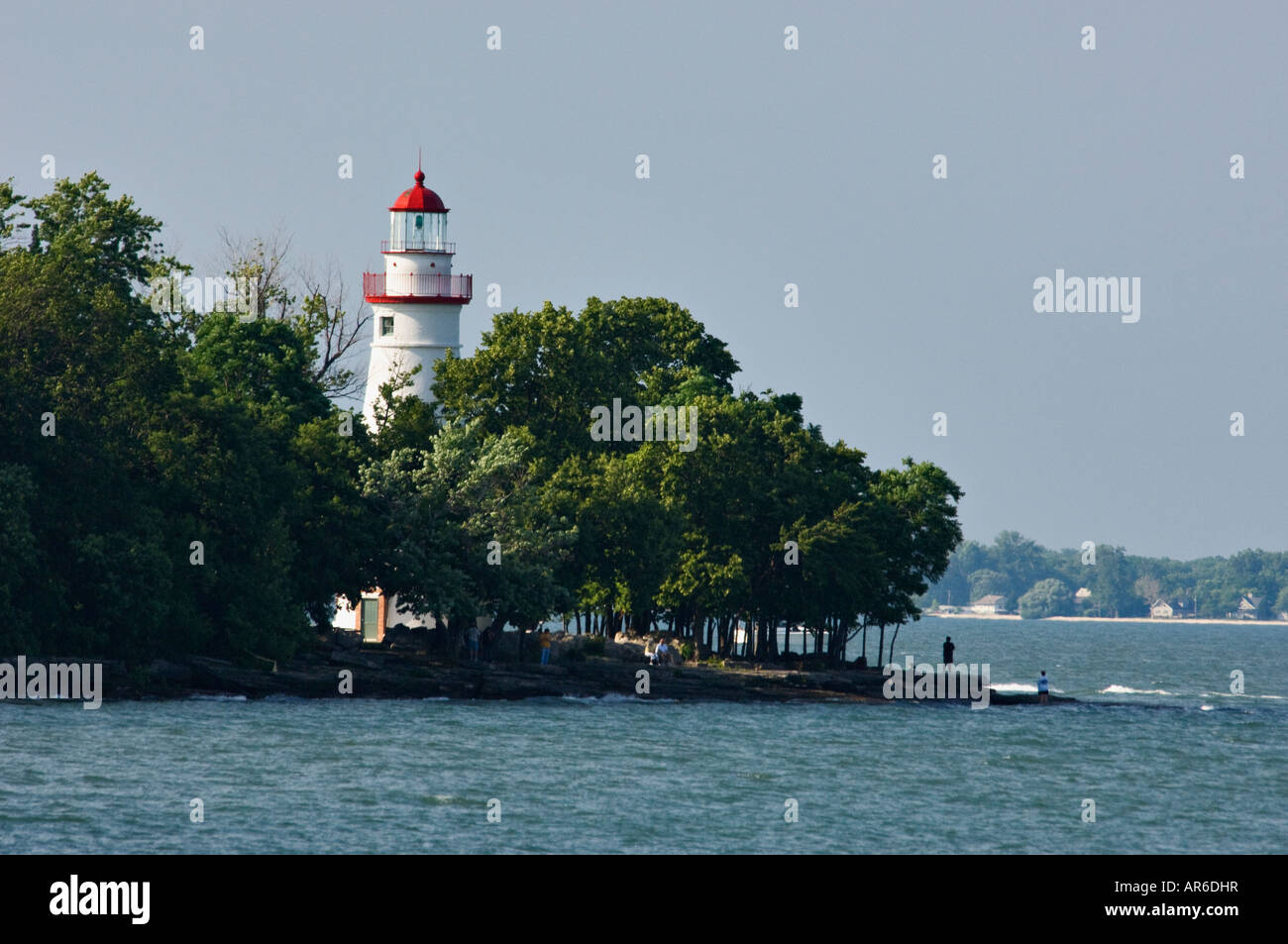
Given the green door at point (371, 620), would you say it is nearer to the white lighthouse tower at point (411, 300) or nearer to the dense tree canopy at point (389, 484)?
the white lighthouse tower at point (411, 300)

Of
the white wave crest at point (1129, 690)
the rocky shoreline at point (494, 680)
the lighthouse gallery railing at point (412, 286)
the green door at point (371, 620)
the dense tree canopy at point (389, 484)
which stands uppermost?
the lighthouse gallery railing at point (412, 286)

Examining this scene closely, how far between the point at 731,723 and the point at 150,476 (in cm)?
1983

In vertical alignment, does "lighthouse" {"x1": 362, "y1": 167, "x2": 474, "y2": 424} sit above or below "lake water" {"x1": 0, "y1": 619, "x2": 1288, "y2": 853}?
above

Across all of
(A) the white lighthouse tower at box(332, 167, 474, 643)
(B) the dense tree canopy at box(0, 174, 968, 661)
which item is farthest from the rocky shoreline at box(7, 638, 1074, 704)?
(A) the white lighthouse tower at box(332, 167, 474, 643)

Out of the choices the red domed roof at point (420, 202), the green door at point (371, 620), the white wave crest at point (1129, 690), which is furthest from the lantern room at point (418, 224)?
the white wave crest at point (1129, 690)

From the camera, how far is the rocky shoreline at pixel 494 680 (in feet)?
191

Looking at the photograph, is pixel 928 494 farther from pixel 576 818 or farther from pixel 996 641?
pixel 996 641

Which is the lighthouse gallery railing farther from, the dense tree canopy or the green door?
the green door

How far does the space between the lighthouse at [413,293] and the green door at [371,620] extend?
23.3 feet

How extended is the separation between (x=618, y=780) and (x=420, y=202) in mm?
33811

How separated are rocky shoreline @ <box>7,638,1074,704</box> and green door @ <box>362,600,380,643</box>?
14.4ft

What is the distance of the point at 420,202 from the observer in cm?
7244

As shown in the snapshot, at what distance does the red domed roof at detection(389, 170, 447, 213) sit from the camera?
72312 mm
